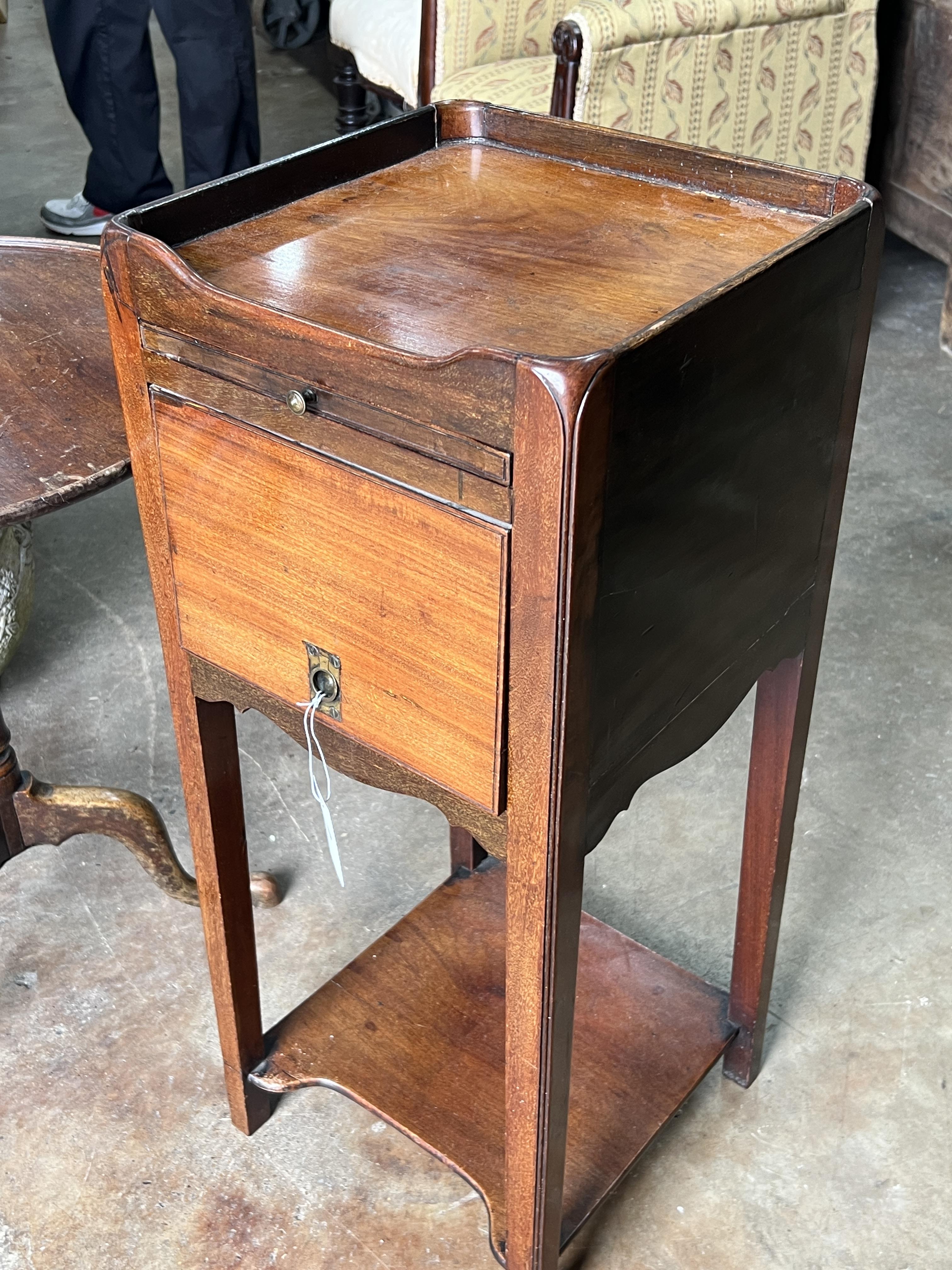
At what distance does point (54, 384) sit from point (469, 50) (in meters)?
2.04

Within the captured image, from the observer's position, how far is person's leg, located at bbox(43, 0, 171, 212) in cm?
350

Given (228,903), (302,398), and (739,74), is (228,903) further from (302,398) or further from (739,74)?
(739,74)

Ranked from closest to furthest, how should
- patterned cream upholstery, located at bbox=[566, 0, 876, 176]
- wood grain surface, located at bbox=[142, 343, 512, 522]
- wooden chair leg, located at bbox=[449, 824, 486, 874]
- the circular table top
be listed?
wood grain surface, located at bbox=[142, 343, 512, 522]
the circular table top
wooden chair leg, located at bbox=[449, 824, 486, 874]
patterned cream upholstery, located at bbox=[566, 0, 876, 176]

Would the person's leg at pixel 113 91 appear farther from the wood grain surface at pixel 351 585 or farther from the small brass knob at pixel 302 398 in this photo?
the small brass knob at pixel 302 398

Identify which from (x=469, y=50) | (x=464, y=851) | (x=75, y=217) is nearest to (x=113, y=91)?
(x=75, y=217)

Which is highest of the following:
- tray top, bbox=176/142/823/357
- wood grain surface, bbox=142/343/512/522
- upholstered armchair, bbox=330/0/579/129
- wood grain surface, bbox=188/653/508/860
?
tray top, bbox=176/142/823/357

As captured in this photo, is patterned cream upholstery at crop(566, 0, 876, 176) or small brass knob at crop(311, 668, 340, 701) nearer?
small brass knob at crop(311, 668, 340, 701)

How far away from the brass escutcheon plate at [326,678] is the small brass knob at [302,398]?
0.21 metres

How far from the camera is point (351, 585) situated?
3.29 ft

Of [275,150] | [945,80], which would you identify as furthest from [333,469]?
[275,150]

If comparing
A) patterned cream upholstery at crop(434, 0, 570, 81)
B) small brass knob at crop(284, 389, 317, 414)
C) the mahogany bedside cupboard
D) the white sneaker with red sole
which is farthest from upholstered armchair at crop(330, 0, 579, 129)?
small brass knob at crop(284, 389, 317, 414)

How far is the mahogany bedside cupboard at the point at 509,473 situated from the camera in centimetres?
88

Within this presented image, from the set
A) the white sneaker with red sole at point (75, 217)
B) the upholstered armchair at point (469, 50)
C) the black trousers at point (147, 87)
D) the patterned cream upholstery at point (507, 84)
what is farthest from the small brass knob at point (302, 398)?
the white sneaker with red sole at point (75, 217)

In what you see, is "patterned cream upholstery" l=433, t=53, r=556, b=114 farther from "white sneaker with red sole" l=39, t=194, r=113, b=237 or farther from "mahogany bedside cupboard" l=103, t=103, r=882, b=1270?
"mahogany bedside cupboard" l=103, t=103, r=882, b=1270
